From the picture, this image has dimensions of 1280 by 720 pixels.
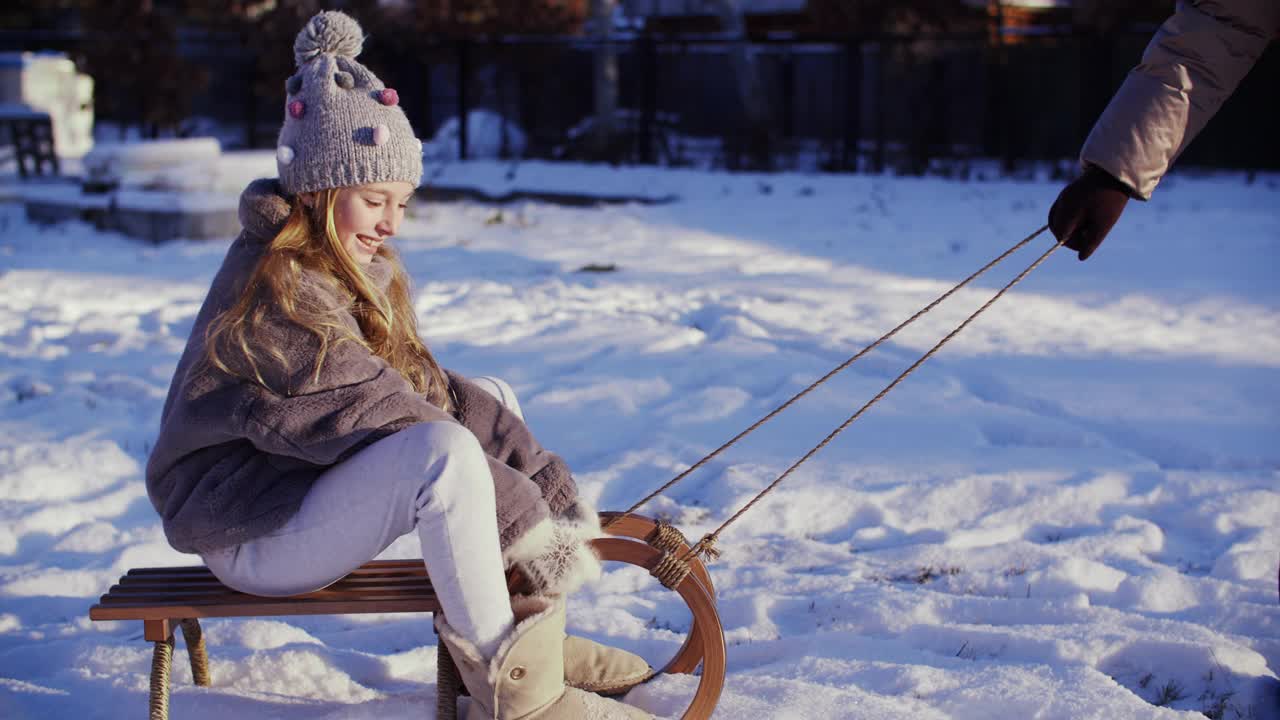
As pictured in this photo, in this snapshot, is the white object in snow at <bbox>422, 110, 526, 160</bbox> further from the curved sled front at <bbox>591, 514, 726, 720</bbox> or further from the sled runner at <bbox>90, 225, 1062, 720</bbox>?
the curved sled front at <bbox>591, 514, 726, 720</bbox>

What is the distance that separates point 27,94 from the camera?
48.8 feet

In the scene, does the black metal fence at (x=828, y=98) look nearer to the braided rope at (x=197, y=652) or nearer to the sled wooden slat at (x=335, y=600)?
the sled wooden slat at (x=335, y=600)

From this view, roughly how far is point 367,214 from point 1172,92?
5.76 feet

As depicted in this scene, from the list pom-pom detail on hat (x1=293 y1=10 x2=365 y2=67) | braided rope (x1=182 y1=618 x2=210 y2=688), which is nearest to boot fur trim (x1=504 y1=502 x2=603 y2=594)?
braided rope (x1=182 y1=618 x2=210 y2=688)

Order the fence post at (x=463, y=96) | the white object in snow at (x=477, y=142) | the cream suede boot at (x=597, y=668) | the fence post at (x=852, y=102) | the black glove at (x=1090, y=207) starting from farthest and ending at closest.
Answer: the white object in snow at (x=477, y=142)
the fence post at (x=463, y=96)
the fence post at (x=852, y=102)
the black glove at (x=1090, y=207)
the cream suede boot at (x=597, y=668)

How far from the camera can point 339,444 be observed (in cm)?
208

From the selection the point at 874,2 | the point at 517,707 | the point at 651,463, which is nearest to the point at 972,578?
the point at 651,463

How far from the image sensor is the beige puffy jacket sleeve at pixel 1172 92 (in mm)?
2568

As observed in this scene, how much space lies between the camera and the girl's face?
7.70ft

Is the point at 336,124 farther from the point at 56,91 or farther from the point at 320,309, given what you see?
the point at 56,91

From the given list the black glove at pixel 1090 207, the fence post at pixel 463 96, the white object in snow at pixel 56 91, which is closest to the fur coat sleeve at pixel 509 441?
the black glove at pixel 1090 207

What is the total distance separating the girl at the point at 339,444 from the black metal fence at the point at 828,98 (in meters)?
→ 11.3

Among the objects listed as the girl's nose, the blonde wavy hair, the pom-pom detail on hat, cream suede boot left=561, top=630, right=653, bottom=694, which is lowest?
cream suede boot left=561, top=630, right=653, bottom=694

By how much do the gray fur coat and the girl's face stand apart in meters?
0.12
